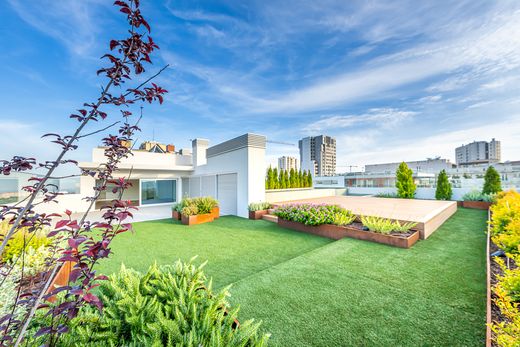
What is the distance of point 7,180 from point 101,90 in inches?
430

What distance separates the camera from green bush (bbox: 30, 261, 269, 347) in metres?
1.67

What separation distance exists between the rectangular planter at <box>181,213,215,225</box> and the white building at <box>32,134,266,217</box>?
1516mm

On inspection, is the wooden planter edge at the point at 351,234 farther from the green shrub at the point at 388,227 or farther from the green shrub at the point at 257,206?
the green shrub at the point at 257,206

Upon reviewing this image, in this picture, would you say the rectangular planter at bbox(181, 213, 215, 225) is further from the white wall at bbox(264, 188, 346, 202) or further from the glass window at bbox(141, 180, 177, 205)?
the glass window at bbox(141, 180, 177, 205)

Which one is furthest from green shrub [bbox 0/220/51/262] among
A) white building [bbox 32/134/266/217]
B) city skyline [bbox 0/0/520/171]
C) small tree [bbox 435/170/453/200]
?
small tree [bbox 435/170/453/200]

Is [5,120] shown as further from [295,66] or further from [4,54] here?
[295,66]

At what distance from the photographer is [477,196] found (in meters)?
11.1

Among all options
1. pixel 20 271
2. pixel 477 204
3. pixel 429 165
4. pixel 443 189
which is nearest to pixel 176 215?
pixel 20 271

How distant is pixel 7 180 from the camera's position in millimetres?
7898

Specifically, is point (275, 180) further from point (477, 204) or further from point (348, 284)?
point (477, 204)

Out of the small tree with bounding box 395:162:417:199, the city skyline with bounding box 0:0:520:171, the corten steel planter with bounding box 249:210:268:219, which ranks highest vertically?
the city skyline with bounding box 0:0:520:171

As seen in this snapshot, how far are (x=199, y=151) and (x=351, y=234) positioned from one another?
1116 centimetres

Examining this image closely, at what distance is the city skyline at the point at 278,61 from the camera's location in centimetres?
354

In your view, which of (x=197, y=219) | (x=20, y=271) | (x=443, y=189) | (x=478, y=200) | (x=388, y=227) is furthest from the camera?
(x=443, y=189)
